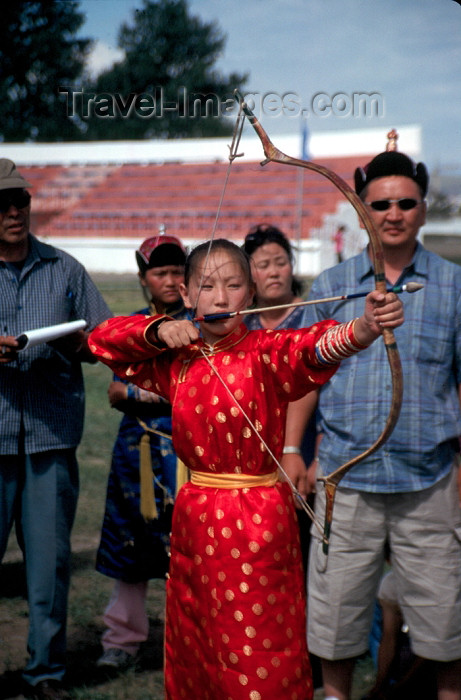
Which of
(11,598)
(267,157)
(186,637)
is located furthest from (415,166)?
(11,598)

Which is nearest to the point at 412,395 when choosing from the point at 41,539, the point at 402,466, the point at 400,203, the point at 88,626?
the point at 402,466

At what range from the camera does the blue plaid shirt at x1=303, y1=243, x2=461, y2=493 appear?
243 centimetres

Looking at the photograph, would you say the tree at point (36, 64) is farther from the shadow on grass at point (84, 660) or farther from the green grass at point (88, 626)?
the shadow on grass at point (84, 660)

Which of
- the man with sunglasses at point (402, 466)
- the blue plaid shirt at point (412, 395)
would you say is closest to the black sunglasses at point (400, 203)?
the man with sunglasses at point (402, 466)

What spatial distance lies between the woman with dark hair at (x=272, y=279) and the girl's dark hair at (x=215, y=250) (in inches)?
36.1

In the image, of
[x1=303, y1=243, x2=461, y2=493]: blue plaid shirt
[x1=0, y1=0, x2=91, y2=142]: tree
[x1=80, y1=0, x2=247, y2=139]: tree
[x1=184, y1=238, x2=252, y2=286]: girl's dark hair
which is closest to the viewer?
[x1=184, y1=238, x2=252, y2=286]: girl's dark hair

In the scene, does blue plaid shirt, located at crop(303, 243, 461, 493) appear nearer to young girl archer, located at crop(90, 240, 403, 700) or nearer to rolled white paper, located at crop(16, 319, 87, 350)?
young girl archer, located at crop(90, 240, 403, 700)

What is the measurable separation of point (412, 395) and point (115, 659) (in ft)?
5.35

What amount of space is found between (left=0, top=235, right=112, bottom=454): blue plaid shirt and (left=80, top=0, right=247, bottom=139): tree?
39970 mm

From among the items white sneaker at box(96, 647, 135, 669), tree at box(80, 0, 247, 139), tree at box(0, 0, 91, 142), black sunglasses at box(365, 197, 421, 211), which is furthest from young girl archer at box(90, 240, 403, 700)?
tree at box(80, 0, 247, 139)

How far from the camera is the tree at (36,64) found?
1462 inches

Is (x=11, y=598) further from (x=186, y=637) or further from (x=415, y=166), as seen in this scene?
(x=415, y=166)

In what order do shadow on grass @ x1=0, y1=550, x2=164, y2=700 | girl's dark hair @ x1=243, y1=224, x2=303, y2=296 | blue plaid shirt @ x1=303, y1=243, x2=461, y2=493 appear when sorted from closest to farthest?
blue plaid shirt @ x1=303, y1=243, x2=461, y2=493
shadow on grass @ x1=0, y1=550, x2=164, y2=700
girl's dark hair @ x1=243, y1=224, x2=303, y2=296

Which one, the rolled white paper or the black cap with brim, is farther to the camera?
the rolled white paper
